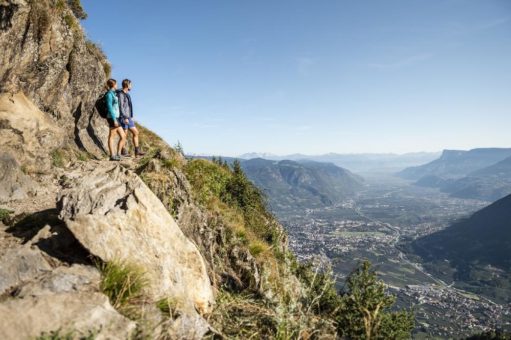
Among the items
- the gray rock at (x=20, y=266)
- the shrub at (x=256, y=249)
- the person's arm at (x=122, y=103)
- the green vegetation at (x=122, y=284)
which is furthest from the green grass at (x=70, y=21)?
the green vegetation at (x=122, y=284)

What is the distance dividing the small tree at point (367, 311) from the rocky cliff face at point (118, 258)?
0.98m

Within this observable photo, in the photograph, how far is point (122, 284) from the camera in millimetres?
5309

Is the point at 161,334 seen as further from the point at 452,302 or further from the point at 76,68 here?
the point at 452,302

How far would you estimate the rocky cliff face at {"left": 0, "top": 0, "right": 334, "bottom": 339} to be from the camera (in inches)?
178

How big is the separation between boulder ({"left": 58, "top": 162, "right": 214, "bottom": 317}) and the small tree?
3.17 meters

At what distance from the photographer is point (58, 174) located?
14.9 m

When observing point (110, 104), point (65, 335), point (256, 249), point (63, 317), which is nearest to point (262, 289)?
point (63, 317)

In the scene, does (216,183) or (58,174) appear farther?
(216,183)

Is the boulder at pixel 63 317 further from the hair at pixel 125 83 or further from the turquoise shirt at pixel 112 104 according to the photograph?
the hair at pixel 125 83

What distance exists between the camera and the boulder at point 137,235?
226 inches

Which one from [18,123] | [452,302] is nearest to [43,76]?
[18,123]

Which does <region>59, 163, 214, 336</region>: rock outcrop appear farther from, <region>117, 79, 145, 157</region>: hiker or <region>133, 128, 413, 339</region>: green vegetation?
<region>117, 79, 145, 157</region>: hiker

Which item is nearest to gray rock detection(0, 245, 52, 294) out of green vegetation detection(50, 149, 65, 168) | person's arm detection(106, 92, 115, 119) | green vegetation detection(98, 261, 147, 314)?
green vegetation detection(98, 261, 147, 314)

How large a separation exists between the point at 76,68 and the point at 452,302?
189327 mm
